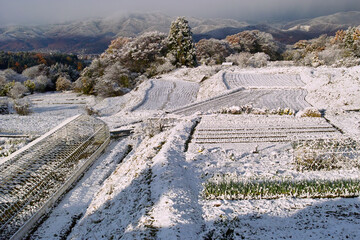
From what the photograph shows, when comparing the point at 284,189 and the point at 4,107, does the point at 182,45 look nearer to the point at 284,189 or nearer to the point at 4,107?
the point at 4,107

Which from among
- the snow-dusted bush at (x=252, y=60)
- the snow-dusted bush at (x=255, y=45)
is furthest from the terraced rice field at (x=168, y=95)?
the snow-dusted bush at (x=255, y=45)

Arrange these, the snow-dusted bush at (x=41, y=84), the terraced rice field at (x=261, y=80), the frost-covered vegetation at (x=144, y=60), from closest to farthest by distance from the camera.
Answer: the terraced rice field at (x=261, y=80) < the frost-covered vegetation at (x=144, y=60) < the snow-dusted bush at (x=41, y=84)

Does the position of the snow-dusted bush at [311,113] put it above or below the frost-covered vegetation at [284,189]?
below

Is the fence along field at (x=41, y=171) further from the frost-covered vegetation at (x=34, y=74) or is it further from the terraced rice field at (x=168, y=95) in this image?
the frost-covered vegetation at (x=34, y=74)

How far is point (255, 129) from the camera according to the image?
10695 mm

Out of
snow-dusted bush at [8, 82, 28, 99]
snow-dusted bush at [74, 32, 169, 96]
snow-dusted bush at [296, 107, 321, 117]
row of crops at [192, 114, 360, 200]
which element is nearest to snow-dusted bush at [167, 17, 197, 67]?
snow-dusted bush at [74, 32, 169, 96]

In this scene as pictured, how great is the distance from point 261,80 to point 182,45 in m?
17.1

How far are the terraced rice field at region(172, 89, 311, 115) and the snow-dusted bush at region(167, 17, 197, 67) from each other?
17187 mm

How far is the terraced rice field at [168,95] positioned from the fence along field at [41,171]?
11.7 metres

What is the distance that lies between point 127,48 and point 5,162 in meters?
34.9

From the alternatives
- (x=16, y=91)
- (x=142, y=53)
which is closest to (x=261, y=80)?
(x=142, y=53)

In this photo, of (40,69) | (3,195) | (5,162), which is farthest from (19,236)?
(40,69)

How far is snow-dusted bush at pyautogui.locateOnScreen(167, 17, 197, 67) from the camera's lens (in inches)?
1450

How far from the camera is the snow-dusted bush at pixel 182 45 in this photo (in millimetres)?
36841
